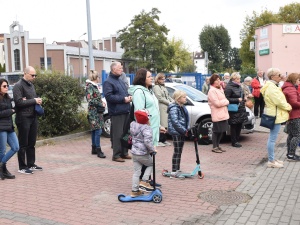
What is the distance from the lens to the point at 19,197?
19.4ft

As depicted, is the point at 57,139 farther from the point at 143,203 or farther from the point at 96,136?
the point at 143,203

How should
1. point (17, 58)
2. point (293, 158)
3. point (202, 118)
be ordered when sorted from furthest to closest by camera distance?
1. point (17, 58)
2. point (202, 118)
3. point (293, 158)

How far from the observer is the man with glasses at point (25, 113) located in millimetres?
6980

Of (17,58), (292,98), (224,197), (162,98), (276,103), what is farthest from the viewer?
(17,58)

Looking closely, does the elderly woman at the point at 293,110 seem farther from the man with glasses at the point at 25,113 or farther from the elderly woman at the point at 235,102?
the man with glasses at the point at 25,113

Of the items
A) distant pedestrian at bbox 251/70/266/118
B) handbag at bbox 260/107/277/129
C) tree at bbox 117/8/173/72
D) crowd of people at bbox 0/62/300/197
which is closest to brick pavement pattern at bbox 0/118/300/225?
crowd of people at bbox 0/62/300/197

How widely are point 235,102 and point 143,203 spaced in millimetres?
4916

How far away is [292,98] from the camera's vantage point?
7.90 metres

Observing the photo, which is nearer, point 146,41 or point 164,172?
point 164,172

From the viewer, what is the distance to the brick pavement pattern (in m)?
5.03

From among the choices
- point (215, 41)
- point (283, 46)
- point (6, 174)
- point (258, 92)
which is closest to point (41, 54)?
point (215, 41)

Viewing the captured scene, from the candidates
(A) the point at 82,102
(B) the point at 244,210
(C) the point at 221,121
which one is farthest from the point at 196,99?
(B) the point at 244,210

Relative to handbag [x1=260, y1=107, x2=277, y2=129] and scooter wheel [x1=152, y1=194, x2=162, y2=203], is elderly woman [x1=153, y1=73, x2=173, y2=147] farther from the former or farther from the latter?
scooter wheel [x1=152, y1=194, x2=162, y2=203]

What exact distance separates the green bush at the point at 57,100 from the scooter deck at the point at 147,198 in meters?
5.41
